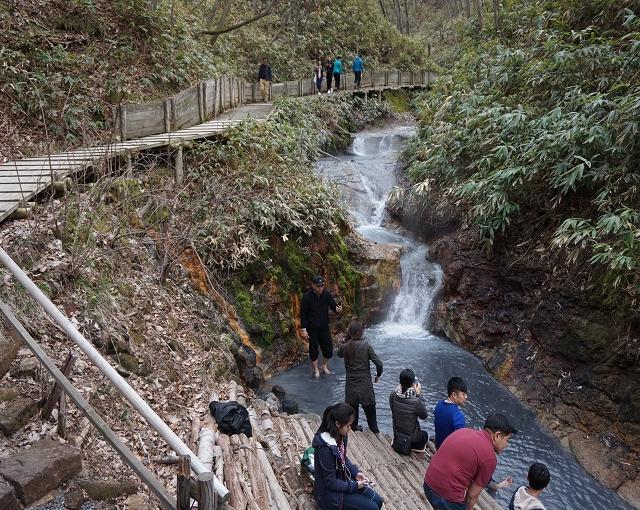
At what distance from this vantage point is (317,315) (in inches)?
354

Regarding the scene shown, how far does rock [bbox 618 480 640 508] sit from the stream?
0.11 m

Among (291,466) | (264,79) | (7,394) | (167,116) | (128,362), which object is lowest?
(291,466)

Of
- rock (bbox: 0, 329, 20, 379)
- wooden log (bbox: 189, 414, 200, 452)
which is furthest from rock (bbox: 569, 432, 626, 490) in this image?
rock (bbox: 0, 329, 20, 379)

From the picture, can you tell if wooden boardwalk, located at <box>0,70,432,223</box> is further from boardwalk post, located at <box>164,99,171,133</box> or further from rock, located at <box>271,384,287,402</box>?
rock, located at <box>271,384,287,402</box>

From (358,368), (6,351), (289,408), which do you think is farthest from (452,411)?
(6,351)

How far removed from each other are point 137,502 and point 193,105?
1197 cm

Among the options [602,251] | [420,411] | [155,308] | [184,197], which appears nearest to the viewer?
[420,411]

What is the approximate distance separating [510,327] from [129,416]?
7.86 meters

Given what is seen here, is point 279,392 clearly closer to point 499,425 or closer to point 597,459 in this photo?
point 499,425

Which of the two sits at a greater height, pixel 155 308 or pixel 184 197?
pixel 184 197

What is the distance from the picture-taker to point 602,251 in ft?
27.5

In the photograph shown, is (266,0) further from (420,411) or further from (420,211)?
(420,411)

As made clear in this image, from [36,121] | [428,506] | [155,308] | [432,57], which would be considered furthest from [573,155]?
[432,57]

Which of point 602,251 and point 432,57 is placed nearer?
point 602,251
